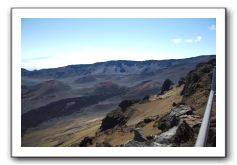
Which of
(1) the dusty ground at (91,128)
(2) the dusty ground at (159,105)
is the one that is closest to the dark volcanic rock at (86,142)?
(1) the dusty ground at (91,128)

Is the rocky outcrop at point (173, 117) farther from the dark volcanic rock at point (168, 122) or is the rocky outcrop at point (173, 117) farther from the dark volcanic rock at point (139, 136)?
the dark volcanic rock at point (139, 136)

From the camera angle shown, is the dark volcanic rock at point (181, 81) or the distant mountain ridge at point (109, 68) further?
the dark volcanic rock at point (181, 81)

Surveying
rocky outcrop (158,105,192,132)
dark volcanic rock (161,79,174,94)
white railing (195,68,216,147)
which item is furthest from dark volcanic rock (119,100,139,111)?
white railing (195,68,216,147)

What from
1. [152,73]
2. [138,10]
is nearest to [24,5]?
[138,10]

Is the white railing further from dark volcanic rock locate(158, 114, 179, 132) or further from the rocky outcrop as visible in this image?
dark volcanic rock locate(158, 114, 179, 132)

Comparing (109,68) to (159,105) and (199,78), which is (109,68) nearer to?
(159,105)

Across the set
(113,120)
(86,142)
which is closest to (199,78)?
(113,120)
